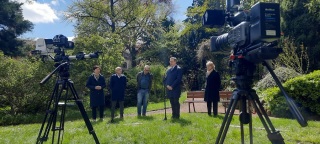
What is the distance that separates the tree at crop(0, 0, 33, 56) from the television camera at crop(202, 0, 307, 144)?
2164 cm

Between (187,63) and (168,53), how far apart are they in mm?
2631

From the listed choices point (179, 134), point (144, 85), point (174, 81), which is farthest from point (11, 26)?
point (179, 134)

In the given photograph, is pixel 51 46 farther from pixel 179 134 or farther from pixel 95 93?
pixel 95 93

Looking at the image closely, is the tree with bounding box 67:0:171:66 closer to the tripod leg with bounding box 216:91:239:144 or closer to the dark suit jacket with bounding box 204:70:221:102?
the dark suit jacket with bounding box 204:70:221:102

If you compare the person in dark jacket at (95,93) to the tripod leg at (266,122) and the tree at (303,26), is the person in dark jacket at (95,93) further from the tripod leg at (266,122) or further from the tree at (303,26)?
the tree at (303,26)

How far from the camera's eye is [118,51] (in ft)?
49.9

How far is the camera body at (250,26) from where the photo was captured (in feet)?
8.03

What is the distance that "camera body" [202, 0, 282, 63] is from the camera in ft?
8.03

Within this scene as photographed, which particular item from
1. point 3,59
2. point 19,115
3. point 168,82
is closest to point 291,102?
point 168,82

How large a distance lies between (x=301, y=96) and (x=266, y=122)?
621cm

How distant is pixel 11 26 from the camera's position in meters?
22.2

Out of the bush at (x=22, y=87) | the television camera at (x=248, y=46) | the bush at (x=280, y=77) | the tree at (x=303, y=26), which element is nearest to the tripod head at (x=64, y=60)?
the television camera at (x=248, y=46)

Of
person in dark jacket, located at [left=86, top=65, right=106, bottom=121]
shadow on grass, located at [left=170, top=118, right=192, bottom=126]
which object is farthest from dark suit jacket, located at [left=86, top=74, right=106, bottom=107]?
shadow on grass, located at [left=170, top=118, right=192, bottom=126]

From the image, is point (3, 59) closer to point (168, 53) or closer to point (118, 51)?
point (118, 51)
